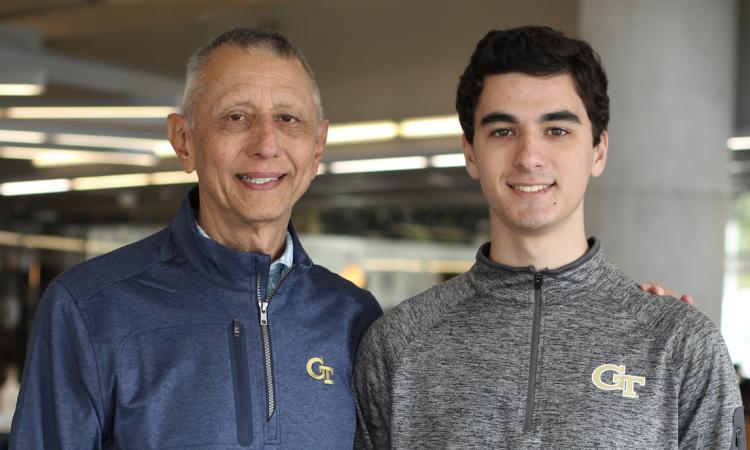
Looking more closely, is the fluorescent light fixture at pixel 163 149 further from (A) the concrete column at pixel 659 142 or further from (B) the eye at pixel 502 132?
(B) the eye at pixel 502 132

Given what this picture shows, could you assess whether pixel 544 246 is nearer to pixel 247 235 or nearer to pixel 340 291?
pixel 340 291

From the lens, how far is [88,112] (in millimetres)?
7316

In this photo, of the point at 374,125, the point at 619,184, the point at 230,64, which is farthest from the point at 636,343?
the point at 374,125

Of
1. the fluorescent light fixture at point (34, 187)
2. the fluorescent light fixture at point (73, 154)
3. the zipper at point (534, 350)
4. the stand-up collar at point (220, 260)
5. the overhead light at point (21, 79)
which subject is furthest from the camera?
the fluorescent light fixture at point (34, 187)

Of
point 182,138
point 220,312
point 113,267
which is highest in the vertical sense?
point 182,138

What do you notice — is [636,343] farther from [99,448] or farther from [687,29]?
[687,29]

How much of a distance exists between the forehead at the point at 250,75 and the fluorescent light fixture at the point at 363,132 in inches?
271

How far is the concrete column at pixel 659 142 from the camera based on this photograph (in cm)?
547

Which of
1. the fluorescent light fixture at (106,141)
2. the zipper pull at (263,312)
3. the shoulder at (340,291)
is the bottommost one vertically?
the zipper pull at (263,312)

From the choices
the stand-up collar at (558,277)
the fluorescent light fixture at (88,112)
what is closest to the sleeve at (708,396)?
the stand-up collar at (558,277)

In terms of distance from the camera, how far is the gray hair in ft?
8.30

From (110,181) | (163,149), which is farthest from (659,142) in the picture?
(110,181)

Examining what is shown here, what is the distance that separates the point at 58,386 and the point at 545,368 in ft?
3.38

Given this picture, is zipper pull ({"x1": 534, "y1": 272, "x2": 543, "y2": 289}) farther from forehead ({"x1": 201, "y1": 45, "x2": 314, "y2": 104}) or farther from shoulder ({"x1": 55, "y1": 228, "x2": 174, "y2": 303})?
shoulder ({"x1": 55, "y1": 228, "x2": 174, "y2": 303})
